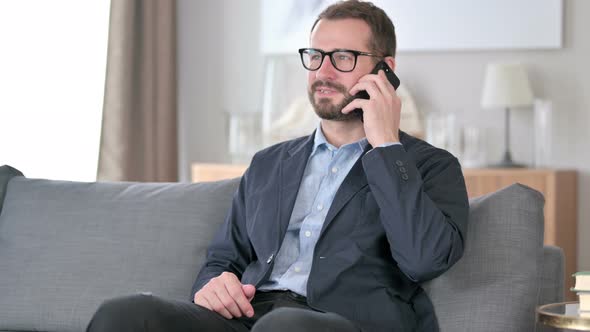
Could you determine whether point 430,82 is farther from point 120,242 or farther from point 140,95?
point 120,242

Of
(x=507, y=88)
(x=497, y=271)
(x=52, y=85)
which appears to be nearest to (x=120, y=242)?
(x=497, y=271)

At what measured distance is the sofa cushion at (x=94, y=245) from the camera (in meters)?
2.61

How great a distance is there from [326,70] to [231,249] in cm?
52

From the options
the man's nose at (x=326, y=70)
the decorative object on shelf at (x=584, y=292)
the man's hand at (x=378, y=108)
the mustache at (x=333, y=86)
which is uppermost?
the man's nose at (x=326, y=70)

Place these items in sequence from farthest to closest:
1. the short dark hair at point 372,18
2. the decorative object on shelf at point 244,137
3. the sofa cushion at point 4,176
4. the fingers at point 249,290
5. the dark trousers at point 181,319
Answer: the decorative object on shelf at point 244,137 < the sofa cushion at point 4,176 < the short dark hair at point 372,18 < the fingers at point 249,290 < the dark trousers at point 181,319

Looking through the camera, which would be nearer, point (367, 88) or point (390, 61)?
point (367, 88)

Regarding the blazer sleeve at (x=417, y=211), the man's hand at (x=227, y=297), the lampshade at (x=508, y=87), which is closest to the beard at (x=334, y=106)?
the blazer sleeve at (x=417, y=211)

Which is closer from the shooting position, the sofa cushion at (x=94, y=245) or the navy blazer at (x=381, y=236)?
the navy blazer at (x=381, y=236)

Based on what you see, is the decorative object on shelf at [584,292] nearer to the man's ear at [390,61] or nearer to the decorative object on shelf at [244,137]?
the man's ear at [390,61]

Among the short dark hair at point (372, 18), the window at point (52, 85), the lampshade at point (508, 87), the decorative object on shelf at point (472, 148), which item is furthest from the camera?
the decorative object on shelf at point (472, 148)

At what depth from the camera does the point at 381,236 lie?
2262 mm

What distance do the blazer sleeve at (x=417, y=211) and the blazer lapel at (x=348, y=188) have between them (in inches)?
3.6

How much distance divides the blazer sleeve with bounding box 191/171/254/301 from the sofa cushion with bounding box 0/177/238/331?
5.6 inches

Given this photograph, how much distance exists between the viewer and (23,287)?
105 inches
